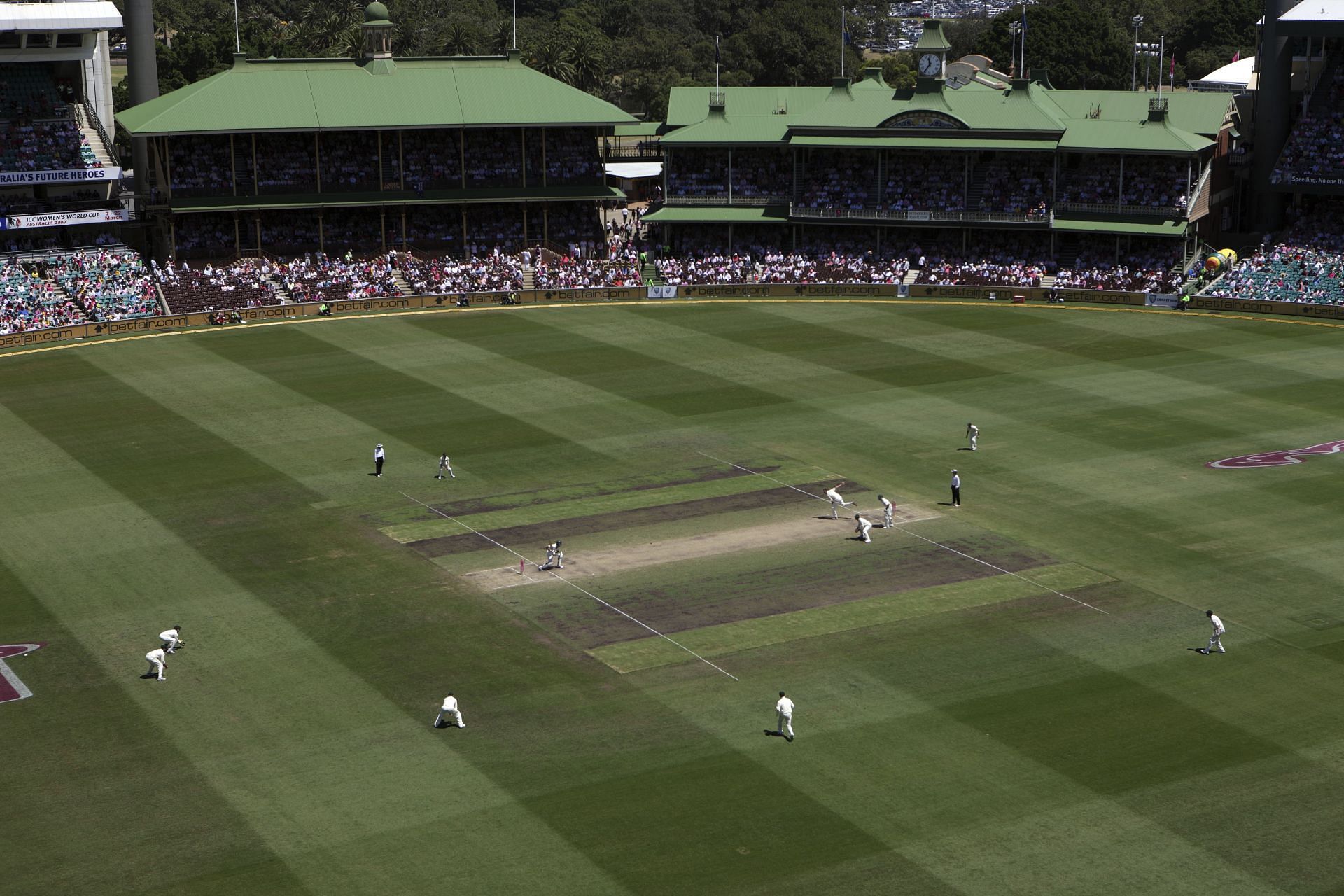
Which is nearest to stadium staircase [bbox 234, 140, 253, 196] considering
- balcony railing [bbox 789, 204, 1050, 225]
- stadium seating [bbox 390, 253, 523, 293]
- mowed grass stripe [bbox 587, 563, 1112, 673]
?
stadium seating [bbox 390, 253, 523, 293]

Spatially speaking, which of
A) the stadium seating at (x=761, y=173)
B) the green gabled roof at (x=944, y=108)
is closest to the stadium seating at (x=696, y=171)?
the stadium seating at (x=761, y=173)

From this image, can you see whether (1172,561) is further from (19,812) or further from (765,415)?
(19,812)

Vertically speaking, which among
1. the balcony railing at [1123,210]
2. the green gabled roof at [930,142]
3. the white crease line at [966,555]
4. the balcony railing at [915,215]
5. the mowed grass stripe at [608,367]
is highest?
the green gabled roof at [930,142]

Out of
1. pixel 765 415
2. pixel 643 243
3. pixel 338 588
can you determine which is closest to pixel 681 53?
pixel 643 243

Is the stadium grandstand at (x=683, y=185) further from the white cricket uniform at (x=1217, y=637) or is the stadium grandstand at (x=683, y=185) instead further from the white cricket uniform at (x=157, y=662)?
the white cricket uniform at (x=1217, y=637)

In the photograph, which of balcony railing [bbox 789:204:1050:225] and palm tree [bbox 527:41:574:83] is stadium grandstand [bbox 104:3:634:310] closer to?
balcony railing [bbox 789:204:1050:225]

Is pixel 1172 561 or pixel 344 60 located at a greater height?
pixel 344 60

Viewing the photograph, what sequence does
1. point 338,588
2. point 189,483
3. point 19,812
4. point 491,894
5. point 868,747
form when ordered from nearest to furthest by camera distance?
1. point 491,894
2. point 19,812
3. point 868,747
4. point 338,588
5. point 189,483
